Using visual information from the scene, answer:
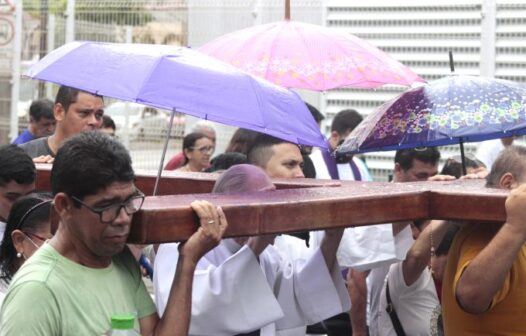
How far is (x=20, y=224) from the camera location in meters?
4.35

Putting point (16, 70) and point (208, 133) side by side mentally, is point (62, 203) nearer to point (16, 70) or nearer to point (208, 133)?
point (208, 133)

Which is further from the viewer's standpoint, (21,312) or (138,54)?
(138,54)

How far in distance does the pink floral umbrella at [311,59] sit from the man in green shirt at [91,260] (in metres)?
3.23

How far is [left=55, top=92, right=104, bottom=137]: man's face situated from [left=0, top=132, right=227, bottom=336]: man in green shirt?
2908 mm

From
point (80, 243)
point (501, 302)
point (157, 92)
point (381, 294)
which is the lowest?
point (381, 294)

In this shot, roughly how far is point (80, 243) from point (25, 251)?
1055 mm

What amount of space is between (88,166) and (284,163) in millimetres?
2031

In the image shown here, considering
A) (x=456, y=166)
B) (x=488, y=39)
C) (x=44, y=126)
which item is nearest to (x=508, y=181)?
(x=456, y=166)

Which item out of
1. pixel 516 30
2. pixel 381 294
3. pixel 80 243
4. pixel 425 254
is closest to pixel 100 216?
pixel 80 243

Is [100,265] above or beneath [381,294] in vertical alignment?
above

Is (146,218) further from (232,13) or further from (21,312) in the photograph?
(232,13)

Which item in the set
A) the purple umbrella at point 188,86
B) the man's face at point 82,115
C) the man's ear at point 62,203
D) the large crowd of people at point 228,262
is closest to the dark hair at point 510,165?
the large crowd of people at point 228,262

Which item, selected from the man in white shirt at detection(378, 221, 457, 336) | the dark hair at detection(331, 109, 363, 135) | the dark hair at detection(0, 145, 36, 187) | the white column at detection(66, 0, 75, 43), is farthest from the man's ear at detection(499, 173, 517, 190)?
the white column at detection(66, 0, 75, 43)

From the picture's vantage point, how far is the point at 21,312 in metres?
3.07
